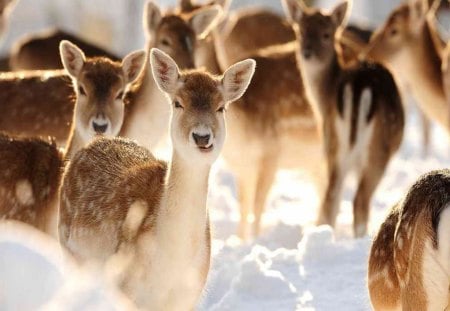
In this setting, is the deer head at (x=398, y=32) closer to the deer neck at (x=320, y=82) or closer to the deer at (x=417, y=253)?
the deer neck at (x=320, y=82)

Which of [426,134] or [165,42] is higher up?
[165,42]

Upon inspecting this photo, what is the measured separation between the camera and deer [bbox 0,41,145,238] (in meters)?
7.37

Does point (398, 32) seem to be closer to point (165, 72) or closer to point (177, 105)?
point (165, 72)

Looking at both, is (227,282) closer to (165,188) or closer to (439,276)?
(165,188)

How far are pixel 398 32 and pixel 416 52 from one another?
0.94 feet

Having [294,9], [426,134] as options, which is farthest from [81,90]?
[426,134]

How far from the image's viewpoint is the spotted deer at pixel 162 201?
5734 mm

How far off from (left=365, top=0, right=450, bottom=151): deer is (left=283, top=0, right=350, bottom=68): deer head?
146 centimetres

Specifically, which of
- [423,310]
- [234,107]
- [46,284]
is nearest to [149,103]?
[234,107]

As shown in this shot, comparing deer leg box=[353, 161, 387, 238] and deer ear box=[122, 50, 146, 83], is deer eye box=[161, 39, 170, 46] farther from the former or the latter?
deer leg box=[353, 161, 387, 238]

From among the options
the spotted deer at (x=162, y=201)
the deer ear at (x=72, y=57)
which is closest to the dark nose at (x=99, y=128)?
the deer ear at (x=72, y=57)

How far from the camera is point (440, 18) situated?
27922mm

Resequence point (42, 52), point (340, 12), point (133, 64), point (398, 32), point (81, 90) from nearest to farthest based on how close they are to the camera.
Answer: point (81, 90)
point (133, 64)
point (340, 12)
point (398, 32)
point (42, 52)

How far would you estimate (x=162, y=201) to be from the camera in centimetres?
589
